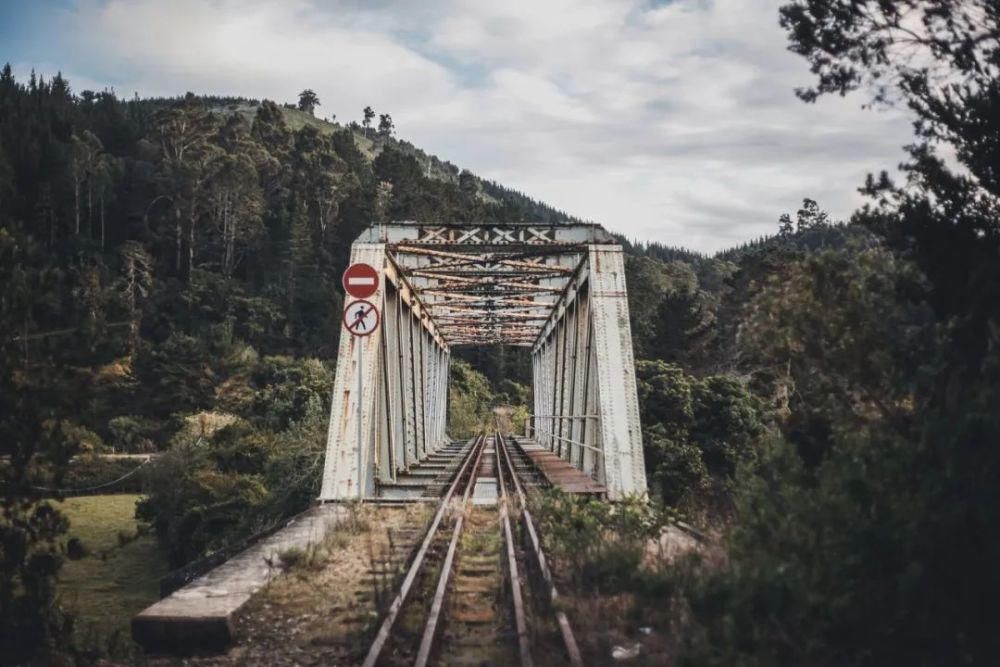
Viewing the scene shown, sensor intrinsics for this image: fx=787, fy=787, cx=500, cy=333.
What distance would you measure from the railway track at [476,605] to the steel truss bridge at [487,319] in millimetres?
1818

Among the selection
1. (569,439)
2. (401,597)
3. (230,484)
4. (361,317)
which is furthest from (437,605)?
(230,484)

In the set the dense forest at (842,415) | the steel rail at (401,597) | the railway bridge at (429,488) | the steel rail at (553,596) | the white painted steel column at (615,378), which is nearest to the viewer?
the dense forest at (842,415)

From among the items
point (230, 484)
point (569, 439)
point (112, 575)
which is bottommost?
point (112, 575)

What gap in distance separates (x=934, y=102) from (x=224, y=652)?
5.78m

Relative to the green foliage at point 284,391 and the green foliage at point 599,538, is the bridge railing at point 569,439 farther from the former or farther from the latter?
the green foliage at point 284,391

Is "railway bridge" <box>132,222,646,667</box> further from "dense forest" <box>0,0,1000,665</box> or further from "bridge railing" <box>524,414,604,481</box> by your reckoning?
"dense forest" <box>0,0,1000,665</box>

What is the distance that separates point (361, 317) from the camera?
33.7 feet

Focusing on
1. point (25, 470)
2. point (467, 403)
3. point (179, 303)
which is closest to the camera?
point (25, 470)

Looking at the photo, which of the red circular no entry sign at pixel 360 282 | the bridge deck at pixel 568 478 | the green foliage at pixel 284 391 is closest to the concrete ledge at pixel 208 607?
the red circular no entry sign at pixel 360 282

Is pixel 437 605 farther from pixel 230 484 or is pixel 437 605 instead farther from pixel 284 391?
pixel 284 391

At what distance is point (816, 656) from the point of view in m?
3.79

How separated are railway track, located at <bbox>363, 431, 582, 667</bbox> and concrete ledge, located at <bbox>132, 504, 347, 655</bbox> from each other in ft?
3.67

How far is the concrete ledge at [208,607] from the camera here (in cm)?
525

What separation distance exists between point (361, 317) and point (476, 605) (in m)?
4.82
